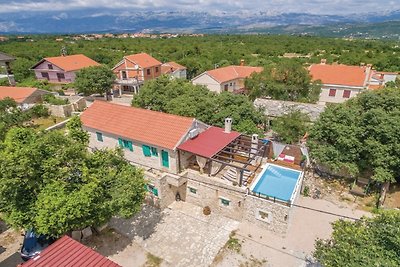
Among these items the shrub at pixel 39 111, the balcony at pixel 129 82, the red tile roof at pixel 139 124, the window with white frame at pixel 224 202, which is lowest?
the window with white frame at pixel 224 202

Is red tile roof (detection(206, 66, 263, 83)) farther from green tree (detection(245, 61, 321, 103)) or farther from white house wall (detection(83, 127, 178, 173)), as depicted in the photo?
white house wall (detection(83, 127, 178, 173))

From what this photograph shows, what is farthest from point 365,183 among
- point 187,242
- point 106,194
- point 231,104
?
point 106,194

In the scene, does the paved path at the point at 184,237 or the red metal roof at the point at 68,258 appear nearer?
the red metal roof at the point at 68,258

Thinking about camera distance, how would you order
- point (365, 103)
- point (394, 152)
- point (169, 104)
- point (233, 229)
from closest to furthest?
point (233, 229) < point (394, 152) < point (365, 103) < point (169, 104)

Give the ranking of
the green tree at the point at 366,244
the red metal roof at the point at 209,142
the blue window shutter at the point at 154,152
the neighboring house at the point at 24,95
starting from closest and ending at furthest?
the green tree at the point at 366,244, the red metal roof at the point at 209,142, the blue window shutter at the point at 154,152, the neighboring house at the point at 24,95

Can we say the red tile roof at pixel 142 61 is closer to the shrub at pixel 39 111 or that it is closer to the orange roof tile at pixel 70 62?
the orange roof tile at pixel 70 62

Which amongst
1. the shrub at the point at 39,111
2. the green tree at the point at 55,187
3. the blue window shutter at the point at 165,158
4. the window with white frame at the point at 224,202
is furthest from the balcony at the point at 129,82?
the window with white frame at the point at 224,202

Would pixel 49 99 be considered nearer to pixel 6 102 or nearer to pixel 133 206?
→ pixel 6 102
